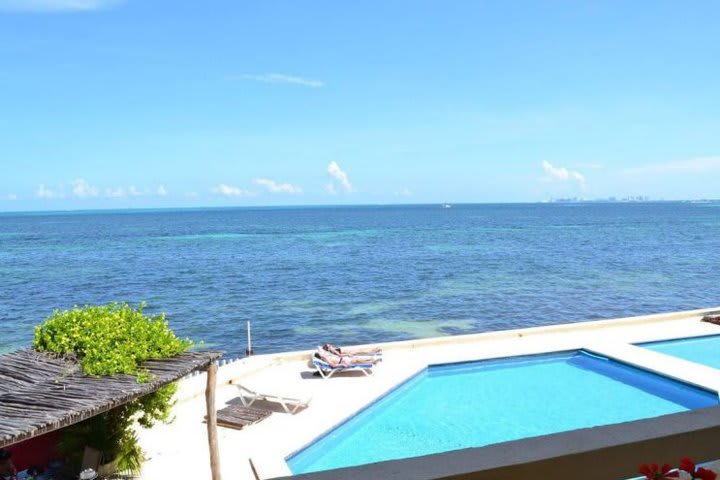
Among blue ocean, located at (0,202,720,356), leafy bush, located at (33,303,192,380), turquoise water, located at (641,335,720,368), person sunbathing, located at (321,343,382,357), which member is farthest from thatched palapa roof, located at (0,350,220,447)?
blue ocean, located at (0,202,720,356)

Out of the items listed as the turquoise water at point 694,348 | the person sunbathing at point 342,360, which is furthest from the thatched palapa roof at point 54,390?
the turquoise water at point 694,348

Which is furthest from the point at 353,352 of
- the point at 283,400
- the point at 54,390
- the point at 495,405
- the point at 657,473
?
the point at 657,473

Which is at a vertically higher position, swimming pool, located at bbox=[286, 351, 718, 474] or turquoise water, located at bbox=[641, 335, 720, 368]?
turquoise water, located at bbox=[641, 335, 720, 368]

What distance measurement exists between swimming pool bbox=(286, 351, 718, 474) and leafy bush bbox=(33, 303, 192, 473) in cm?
240

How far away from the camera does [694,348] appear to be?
15352 millimetres

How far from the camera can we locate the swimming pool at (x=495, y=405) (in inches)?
391

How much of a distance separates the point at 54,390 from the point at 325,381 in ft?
23.8

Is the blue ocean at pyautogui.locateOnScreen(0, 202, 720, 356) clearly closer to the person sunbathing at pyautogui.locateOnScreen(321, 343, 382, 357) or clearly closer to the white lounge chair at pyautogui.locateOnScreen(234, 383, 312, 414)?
the person sunbathing at pyautogui.locateOnScreen(321, 343, 382, 357)

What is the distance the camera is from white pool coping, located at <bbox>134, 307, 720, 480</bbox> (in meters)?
8.78

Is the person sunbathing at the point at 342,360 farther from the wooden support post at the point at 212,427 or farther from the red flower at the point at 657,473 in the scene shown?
the red flower at the point at 657,473

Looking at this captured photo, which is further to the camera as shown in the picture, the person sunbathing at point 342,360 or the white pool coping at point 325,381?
the person sunbathing at point 342,360

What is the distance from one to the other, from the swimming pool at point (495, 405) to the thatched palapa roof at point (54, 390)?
10.5 ft

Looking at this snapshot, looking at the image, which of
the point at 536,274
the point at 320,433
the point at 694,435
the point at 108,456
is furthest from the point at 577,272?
the point at 694,435

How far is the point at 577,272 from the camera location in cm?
4012
